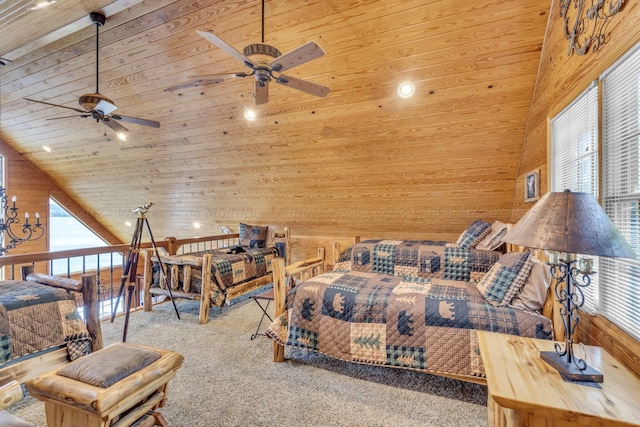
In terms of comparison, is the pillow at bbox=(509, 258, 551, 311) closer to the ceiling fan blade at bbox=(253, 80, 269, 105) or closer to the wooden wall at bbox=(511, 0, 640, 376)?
the wooden wall at bbox=(511, 0, 640, 376)

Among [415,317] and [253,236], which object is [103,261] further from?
[415,317]

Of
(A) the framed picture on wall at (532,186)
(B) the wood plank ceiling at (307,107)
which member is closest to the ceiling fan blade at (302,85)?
(B) the wood plank ceiling at (307,107)

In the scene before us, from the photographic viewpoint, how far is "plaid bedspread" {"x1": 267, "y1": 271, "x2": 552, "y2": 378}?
1997 millimetres

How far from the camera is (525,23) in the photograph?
246 cm

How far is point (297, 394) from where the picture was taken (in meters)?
2.13

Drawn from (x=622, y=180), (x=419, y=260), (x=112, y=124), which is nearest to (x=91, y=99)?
(x=112, y=124)

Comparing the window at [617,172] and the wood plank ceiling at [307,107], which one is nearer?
the window at [617,172]

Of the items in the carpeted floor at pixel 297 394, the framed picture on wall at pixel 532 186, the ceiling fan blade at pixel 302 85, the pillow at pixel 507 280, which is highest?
the ceiling fan blade at pixel 302 85

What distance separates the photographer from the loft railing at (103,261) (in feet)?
9.31

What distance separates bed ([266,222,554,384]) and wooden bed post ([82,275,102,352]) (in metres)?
1.27

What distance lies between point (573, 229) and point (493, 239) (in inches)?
91.8

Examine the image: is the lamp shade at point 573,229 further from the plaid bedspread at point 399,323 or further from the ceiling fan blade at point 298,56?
the ceiling fan blade at point 298,56

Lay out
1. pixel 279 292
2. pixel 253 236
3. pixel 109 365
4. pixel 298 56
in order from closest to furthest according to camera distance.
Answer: pixel 109 365
pixel 298 56
pixel 279 292
pixel 253 236

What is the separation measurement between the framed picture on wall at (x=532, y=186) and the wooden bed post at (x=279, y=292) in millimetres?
2407
